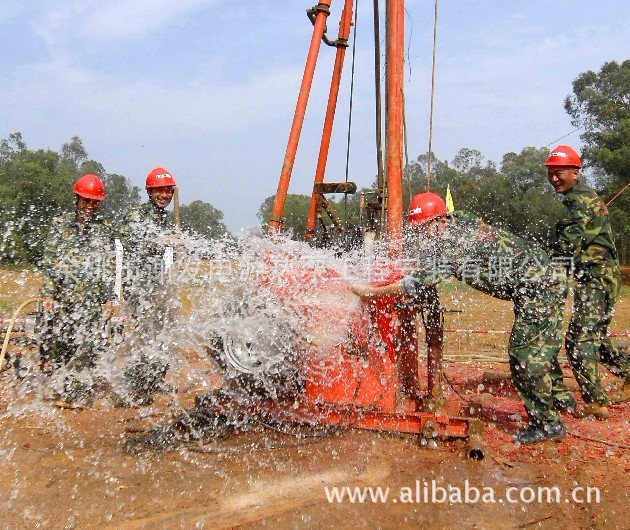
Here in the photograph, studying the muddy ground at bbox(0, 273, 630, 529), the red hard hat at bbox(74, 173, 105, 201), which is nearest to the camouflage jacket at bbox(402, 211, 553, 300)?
the muddy ground at bbox(0, 273, 630, 529)

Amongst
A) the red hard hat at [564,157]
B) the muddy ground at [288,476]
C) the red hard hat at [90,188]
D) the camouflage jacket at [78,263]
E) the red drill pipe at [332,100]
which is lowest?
the muddy ground at [288,476]

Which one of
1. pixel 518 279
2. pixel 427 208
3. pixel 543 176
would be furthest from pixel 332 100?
pixel 543 176

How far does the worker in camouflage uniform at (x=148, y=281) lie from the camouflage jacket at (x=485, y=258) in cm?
237

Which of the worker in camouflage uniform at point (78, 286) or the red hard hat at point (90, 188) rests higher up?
the red hard hat at point (90, 188)

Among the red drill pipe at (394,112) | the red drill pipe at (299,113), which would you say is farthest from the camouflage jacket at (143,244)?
the red drill pipe at (394,112)

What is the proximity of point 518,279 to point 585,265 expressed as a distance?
103 cm

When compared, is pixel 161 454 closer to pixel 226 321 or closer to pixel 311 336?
pixel 226 321

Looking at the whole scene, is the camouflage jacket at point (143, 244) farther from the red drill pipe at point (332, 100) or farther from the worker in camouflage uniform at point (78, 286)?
the red drill pipe at point (332, 100)

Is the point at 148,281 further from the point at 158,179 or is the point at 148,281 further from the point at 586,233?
the point at 586,233

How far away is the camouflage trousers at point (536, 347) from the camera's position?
13.0 feet

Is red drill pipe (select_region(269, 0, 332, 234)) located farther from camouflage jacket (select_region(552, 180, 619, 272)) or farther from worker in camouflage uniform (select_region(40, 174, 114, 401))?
camouflage jacket (select_region(552, 180, 619, 272))

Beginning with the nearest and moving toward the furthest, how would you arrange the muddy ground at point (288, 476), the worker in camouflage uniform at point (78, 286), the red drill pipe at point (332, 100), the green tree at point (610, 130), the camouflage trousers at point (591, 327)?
the muddy ground at point (288, 476)
the camouflage trousers at point (591, 327)
the worker in camouflage uniform at point (78, 286)
the red drill pipe at point (332, 100)
the green tree at point (610, 130)

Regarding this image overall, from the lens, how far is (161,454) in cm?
377

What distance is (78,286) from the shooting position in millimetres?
5031
